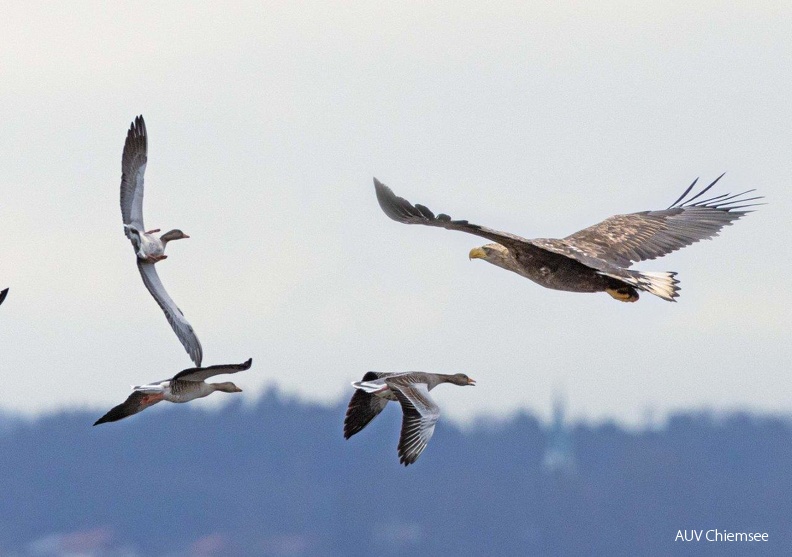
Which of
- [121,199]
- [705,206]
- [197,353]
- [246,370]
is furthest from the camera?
[705,206]

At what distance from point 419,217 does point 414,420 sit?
235 cm

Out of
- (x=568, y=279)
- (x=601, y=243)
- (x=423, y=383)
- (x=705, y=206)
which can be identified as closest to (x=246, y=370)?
(x=423, y=383)

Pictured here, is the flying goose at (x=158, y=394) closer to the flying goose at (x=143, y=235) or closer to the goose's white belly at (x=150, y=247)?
the flying goose at (x=143, y=235)

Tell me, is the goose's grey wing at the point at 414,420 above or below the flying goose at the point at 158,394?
below

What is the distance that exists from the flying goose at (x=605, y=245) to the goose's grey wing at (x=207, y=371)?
2.41 metres

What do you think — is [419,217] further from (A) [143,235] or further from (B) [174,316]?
(A) [143,235]

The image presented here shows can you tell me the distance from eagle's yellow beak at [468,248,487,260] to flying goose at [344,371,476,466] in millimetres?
1652

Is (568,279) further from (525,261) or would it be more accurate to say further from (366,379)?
(366,379)

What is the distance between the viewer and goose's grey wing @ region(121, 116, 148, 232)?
16.5 meters

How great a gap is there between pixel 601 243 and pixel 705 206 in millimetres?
2216

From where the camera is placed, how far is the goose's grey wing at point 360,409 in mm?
16000

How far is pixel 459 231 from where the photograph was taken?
14148 millimetres

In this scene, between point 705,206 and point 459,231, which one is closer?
point 459,231

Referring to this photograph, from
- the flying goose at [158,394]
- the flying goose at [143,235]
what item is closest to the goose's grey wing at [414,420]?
the flying goose at [158,394]
